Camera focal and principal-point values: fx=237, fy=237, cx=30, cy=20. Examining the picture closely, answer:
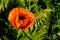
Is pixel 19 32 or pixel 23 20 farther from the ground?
pixel 23 20

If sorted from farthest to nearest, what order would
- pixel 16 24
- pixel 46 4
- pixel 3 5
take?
pixel 46 4, pixel 3 5, pixel 16 24

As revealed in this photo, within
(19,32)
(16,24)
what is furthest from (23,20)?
(19,32)

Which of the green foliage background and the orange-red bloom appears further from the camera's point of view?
the green foliage background

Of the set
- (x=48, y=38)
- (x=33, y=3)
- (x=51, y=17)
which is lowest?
(x=48, y=38)

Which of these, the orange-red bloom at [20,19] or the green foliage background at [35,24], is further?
the green foliage background at [35,24]

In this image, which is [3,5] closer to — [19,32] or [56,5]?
[19,32]
